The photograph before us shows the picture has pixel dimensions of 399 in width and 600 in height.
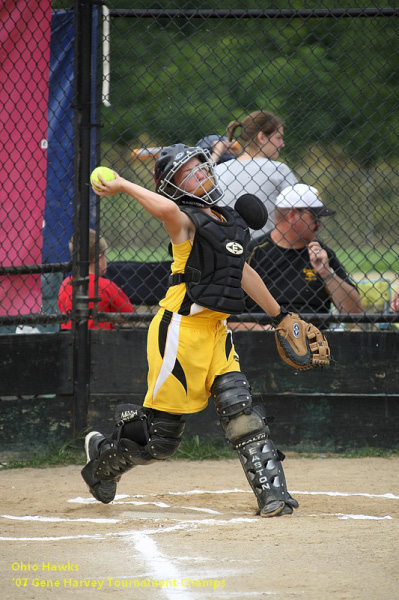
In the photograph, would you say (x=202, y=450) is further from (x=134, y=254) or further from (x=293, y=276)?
(x=134, y=254)

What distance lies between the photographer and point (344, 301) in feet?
20.1

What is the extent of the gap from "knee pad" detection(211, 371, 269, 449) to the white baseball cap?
6.87 feet

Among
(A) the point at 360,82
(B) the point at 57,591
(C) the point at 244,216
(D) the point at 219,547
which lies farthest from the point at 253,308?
(A) the point at 360,82

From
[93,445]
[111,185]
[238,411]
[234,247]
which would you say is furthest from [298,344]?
[111,185]

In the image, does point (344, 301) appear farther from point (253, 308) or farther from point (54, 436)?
point (54, 436)

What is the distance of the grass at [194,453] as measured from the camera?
19.2ft

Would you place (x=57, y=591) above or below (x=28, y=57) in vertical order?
below

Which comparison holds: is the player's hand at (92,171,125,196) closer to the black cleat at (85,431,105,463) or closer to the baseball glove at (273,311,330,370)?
the baseball glove at (273,311,330,370)

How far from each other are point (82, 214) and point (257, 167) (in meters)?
1.33

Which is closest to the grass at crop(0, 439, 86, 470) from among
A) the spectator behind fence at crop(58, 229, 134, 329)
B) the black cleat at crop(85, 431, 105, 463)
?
the spectator behind fence at crop(58, 229, 134, 329)

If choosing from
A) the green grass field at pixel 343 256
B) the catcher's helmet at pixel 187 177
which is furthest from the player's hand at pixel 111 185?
the green grass field at pixel 343 256

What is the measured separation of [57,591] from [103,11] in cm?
408

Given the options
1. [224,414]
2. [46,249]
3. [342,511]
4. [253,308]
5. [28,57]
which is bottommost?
[342,511]

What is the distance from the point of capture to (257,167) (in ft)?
21.0
